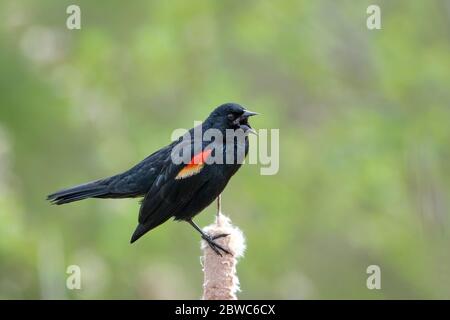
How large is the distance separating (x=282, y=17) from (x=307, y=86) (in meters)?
0.98

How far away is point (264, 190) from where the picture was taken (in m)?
9.34

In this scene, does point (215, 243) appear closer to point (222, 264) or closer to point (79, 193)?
point (222, 264)

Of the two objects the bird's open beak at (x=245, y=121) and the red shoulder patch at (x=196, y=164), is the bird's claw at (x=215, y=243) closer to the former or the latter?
the red shoulder patch at (x=196, y=164)

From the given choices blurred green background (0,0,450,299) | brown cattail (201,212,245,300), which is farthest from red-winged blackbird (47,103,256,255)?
blurred green background (0,0,450,299)

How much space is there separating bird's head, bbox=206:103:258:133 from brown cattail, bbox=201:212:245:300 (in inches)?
28.1

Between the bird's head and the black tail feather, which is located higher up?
the bird's head

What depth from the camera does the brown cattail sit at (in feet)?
11.4

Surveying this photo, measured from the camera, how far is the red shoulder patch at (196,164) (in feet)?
14.6

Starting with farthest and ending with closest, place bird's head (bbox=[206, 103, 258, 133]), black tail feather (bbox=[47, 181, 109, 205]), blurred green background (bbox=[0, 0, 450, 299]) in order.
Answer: blurred green background (bbox=[0, 0, 450, 299])
black tail feather (bbox=[47, 181, 109, 205])
bird's head (bbox=[206, 103, 258, 133])

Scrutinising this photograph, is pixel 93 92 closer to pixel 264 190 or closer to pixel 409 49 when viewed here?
pixel 264 190

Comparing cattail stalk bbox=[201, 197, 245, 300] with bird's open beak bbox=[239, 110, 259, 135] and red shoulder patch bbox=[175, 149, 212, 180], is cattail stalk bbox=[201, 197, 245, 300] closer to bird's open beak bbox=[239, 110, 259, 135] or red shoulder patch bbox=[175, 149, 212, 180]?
red shoulder patch bbox=[175, 149, 212, 180]

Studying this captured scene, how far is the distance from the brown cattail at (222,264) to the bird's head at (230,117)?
0.71 metres

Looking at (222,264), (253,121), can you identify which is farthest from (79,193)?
(253,121)
